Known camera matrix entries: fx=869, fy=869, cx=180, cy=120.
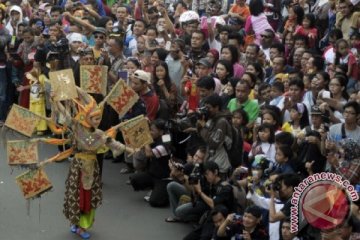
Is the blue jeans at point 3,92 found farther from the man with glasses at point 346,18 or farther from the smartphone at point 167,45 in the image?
the man with glasses at point 346,18

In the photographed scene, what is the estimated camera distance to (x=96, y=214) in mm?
9438

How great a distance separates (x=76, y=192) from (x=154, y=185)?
56.2 inches

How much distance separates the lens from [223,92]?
9984 mm

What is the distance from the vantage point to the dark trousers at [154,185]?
31.5 feet

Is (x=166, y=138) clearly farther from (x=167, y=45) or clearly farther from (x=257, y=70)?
(x=167, y=45)

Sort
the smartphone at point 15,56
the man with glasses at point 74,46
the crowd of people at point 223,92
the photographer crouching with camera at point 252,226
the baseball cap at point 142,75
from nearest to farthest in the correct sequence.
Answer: the photographer crouching with camera at point 252,226 → the crowd of people at point 223,92 → the baseball cap at point 142,75 → the man with glasses at point 74,46 → the smartphone at point 15,56

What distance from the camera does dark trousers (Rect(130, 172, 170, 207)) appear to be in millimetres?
9609

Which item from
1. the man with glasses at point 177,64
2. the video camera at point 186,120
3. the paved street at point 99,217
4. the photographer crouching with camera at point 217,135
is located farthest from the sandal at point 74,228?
the man with glasses at point 177,64

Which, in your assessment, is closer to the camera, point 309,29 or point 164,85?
point 164,85

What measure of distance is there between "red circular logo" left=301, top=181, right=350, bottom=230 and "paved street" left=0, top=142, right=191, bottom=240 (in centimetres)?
364

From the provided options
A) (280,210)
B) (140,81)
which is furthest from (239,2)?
(280,210)

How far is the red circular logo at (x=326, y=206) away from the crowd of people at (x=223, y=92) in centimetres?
12

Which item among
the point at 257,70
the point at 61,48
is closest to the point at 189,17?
the point at 61,48

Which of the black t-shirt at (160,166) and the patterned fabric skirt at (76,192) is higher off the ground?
the patterned fabric skirt at (76,192)
